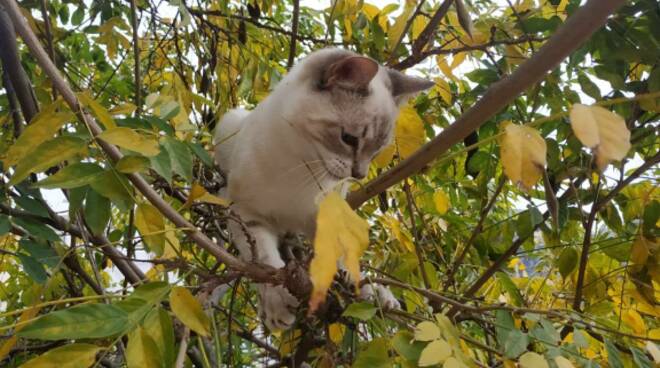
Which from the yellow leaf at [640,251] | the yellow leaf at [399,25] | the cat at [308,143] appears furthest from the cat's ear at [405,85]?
the yellow leaf at [640,251]

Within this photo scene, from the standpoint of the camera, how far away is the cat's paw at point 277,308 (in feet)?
5.19

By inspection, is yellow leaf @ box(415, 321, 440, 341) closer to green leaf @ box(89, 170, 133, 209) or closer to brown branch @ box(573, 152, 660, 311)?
green leaf @ box(89, 170, 133, 209)

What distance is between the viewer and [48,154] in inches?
31.2

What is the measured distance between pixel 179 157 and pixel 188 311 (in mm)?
299

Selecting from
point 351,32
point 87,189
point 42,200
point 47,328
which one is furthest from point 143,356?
point 351,32

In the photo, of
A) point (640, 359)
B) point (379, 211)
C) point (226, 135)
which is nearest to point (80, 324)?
point (640, 359)

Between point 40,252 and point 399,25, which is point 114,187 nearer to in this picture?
point 40,252

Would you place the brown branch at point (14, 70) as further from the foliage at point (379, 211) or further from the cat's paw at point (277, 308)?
the cat's paw at point (277, 308)

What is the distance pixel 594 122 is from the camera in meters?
0.64

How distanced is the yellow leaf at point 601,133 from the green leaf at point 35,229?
3.38ft

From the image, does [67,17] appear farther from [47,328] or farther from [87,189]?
[47,328]

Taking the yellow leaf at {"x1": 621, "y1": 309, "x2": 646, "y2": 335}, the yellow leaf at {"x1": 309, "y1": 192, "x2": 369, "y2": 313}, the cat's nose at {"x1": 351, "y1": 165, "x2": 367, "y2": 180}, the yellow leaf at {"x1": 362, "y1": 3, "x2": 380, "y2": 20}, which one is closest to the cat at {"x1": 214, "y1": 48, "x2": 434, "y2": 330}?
the cat's nose at {"x1": 351, "y1": 165, "x2": 367, "y2": 180}

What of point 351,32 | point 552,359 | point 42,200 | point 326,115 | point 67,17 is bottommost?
point 552,359

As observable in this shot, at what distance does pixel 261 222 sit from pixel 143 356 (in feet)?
3.64
